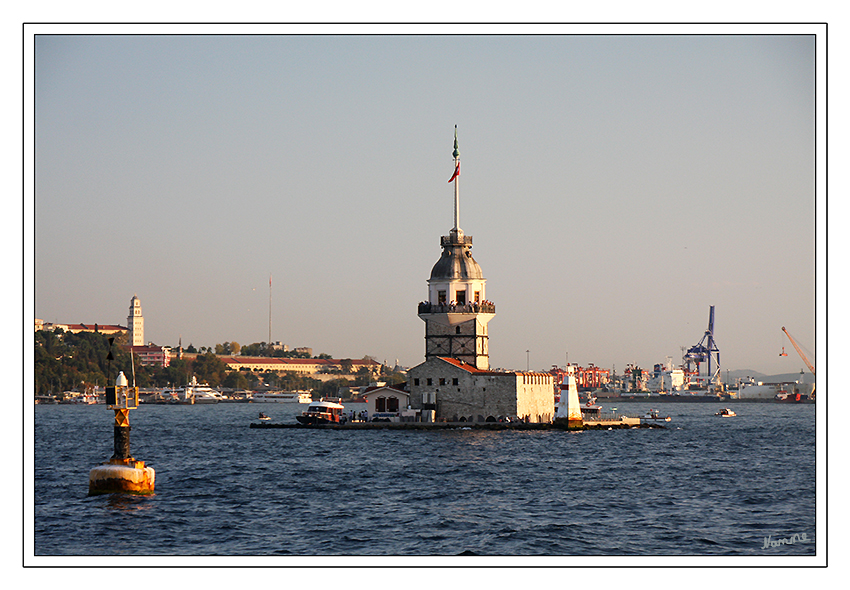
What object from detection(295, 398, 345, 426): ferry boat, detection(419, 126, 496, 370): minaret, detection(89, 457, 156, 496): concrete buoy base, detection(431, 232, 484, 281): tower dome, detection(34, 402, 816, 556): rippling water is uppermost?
detection(431, 232, 484, 281): tower dome

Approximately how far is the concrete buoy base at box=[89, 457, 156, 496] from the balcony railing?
178ft

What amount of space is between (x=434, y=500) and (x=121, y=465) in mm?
11970

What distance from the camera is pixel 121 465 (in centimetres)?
4153

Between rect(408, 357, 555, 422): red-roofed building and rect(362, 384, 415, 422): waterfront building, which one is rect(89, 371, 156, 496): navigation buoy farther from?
rect(362, 384, 415, 422): waterfront building

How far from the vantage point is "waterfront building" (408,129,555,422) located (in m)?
90.4

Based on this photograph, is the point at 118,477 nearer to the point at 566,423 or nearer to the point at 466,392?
the point at 466,392

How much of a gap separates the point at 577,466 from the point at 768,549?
2603 cm

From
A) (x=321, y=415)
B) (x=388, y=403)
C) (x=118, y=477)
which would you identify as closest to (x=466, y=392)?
(x=388, y=403)

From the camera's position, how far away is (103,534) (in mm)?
35312

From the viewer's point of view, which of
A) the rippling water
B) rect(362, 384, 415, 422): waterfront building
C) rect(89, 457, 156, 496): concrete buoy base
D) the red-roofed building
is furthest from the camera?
rect(362, 384, 415, 422): waterfront building

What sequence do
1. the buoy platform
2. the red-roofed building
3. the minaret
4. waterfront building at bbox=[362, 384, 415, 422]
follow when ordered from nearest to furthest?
the buoy platform
the red-roofed building
waterfront building at bbox=[362, 384, 415, 422]
the minaret

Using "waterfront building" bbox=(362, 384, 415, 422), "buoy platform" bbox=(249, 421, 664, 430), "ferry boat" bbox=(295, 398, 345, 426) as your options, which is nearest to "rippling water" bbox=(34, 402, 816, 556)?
"buoy platform" bbox=(249, 421, 664, 430)

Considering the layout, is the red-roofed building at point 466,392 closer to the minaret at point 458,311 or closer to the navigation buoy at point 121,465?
the minaret at point 458,311
